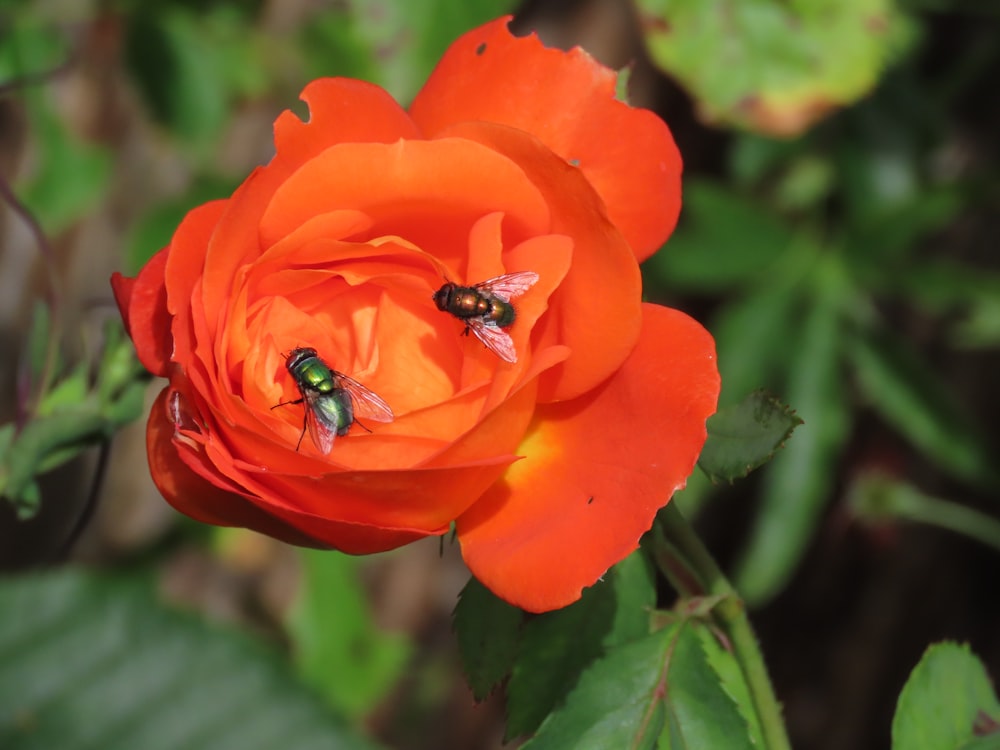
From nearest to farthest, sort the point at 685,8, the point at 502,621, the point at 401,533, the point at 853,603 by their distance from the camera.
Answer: the point at 401,533 < the point at 502,621 < the point at 685,8 < the point at 853,603

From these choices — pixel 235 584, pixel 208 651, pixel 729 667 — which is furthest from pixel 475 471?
pixel 235 584

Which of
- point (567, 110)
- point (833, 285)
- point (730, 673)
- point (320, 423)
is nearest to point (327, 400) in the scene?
point (320, 423)

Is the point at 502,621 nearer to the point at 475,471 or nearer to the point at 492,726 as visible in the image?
the point at 475,471

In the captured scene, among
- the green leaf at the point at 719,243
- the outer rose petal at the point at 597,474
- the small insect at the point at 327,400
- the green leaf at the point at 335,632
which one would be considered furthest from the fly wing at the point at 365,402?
the green leaf at the point at 335,632

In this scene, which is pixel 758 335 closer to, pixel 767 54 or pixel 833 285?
pixel 833 285

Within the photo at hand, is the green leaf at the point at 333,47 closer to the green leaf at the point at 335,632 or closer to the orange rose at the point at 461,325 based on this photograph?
the green leaf at the point at 335,632
